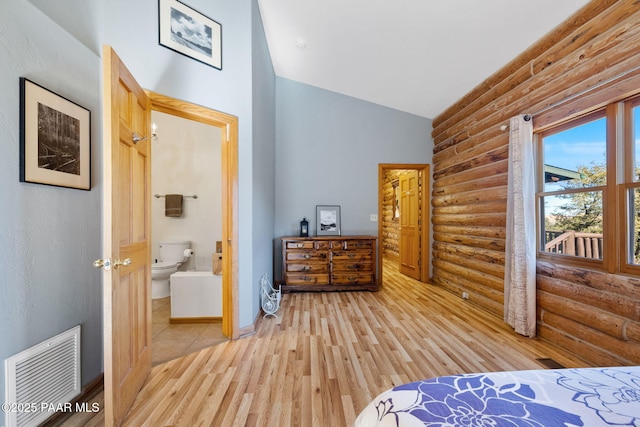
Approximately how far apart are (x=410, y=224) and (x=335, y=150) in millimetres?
2012

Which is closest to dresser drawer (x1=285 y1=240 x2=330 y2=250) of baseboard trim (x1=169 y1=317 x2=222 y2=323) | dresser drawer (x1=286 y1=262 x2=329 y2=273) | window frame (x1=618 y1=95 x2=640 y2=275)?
dresser drawer (x1=286 y1=262 x2=329 y2=273)

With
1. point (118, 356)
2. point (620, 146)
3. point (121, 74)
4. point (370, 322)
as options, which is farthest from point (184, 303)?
point (620, 146)

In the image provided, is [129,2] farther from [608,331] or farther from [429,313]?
[608,331]

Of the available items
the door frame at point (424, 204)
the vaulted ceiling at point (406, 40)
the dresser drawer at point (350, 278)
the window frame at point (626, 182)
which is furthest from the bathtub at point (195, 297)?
the window frame at point (626, 182)

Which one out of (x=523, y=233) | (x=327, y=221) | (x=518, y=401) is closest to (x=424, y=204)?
(x=327, y=221)

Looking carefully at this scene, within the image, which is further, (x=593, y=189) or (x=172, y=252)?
(x=172, y=252)

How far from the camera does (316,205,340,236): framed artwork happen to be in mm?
4223

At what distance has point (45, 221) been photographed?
1406 millimetres

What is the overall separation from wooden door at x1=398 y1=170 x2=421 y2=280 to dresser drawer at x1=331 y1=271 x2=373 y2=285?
47.4 inches

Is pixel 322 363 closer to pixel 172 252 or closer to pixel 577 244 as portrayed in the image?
pixel 577 244

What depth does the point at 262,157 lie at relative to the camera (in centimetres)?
304

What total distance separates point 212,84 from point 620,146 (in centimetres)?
328

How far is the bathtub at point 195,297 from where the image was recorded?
8.89 ft

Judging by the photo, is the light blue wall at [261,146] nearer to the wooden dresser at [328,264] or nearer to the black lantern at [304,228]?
the wooden dresser at [328,264]
